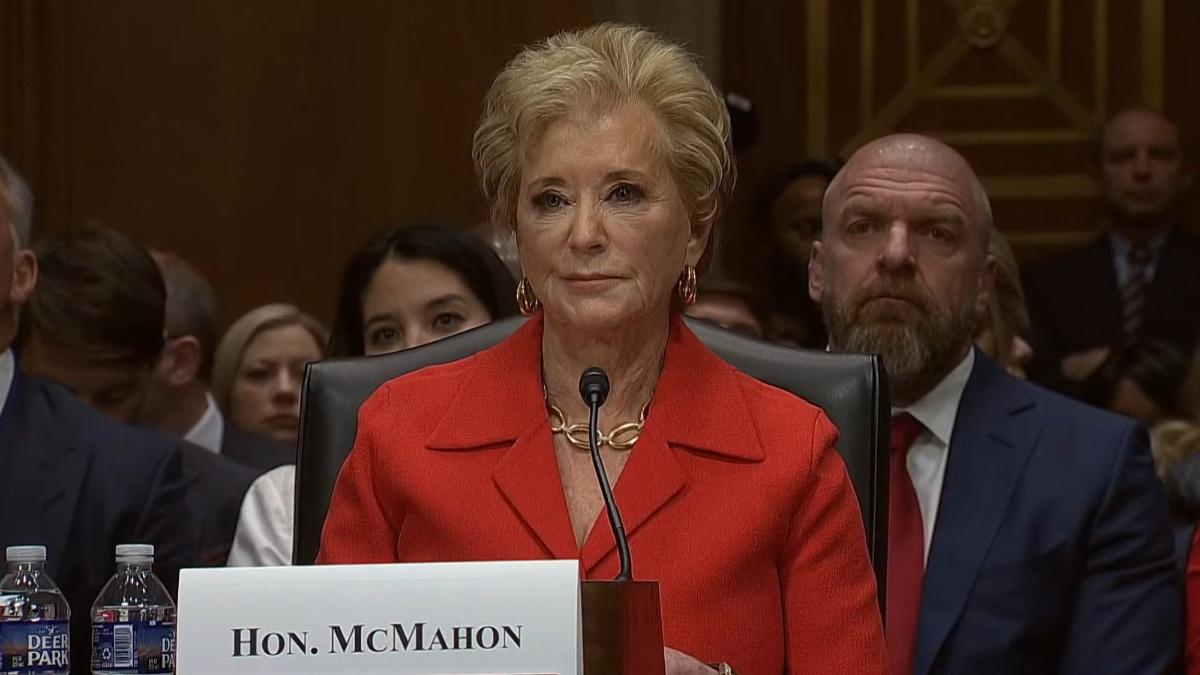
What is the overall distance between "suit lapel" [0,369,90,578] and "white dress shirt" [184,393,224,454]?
1431mm

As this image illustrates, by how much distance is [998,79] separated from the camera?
7.75m

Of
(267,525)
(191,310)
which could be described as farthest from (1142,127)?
(267,525)

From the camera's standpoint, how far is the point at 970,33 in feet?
25.3

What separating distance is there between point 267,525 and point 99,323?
1.22m

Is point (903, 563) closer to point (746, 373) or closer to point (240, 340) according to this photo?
point (746, 373)

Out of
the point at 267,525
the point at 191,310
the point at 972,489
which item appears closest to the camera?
the point at 972,489

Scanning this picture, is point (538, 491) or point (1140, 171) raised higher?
point (538, 491)

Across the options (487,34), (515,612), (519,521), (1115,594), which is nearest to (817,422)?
(519,521)

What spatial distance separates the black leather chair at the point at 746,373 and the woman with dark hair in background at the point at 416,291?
973 millimetres

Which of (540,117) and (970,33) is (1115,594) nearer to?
(540,117)

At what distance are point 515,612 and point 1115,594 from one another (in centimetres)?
168

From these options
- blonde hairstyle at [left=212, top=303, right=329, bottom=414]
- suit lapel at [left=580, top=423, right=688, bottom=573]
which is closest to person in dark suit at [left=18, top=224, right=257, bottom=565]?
blonde hairstyle at [left=212, top=303, right=329, bottom=414]

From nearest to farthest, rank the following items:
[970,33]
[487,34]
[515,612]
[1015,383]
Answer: [515,612] < [1015,383] < [487,34] < [970,33]

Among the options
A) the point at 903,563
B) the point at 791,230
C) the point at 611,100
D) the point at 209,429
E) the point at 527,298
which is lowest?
the point at 209,429
